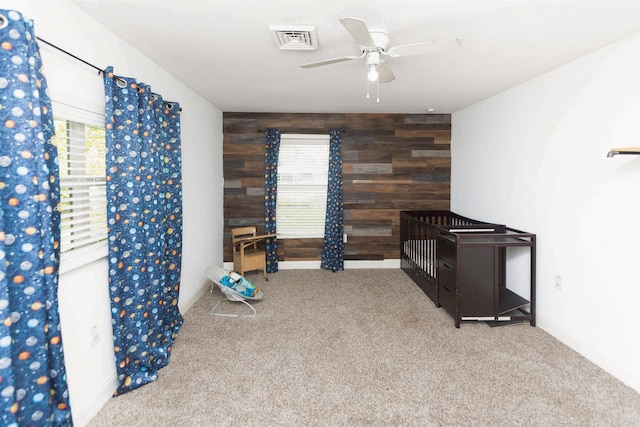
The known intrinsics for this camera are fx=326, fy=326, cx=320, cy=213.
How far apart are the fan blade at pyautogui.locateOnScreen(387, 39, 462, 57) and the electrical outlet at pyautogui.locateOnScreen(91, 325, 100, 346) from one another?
2.45 m

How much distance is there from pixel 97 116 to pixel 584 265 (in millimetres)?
3653

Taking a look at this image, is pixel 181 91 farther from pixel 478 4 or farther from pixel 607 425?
pixel 607 425

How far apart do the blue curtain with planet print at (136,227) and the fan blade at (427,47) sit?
1.70 m

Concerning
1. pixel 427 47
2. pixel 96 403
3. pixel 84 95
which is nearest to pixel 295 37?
pixel 427 47

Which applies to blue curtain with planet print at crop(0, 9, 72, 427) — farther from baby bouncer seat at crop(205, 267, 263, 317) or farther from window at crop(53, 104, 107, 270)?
baby bouncer seat at crop(205, 267, 263, 317)

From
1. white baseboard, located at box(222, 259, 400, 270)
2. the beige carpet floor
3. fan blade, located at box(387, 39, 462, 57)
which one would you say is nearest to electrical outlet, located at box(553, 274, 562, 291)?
the beige carpet floor

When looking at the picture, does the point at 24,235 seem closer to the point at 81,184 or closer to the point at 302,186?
the point at 81,184

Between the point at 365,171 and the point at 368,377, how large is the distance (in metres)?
3.21

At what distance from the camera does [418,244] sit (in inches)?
167

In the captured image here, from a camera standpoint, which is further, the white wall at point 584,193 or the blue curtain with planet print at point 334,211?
the blue curtain with planet print at point 334,211

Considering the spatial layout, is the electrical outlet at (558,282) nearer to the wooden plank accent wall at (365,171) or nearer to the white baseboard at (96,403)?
the wooden plank accent wall at (365,171)

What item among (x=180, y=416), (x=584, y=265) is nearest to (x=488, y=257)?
(x=584, y=265)

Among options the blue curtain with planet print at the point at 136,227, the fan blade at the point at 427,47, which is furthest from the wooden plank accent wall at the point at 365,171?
the fan blade at the point at 427,47

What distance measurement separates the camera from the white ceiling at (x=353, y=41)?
70.8 inches
